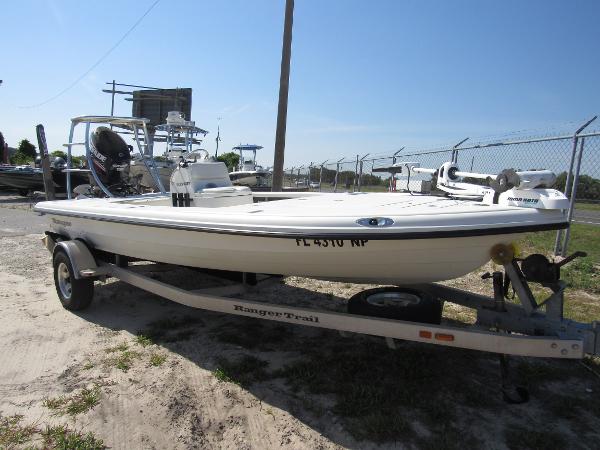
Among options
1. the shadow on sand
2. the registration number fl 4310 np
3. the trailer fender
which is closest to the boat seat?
the shadow on sand

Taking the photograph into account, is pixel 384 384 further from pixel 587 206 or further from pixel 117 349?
pixel 587 206

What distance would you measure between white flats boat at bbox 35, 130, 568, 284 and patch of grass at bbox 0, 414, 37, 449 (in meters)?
1.46

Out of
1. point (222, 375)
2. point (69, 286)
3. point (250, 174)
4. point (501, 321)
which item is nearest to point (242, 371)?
point (222, 375)

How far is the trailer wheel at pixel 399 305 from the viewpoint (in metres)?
2.91

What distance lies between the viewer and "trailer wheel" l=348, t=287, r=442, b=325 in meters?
2.91

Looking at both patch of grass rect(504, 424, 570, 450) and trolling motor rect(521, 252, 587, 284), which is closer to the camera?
patch of grass rect(504, 424, 570, 450)

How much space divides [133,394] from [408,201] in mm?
2225

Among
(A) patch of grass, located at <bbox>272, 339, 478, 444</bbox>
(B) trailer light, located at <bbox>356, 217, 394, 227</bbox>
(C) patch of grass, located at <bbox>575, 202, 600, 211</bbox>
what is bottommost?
(A) patch of grass, located at <bbox>272, 339, 478, 444</bbox>

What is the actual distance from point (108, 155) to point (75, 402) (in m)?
3.43

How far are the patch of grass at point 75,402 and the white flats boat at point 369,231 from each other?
1.14m

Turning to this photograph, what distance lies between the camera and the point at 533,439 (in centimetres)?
239

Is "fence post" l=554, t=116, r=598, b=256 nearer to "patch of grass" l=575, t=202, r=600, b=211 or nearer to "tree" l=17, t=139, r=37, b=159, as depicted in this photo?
"patch of grass" l=575, t=202, r=600, b=211

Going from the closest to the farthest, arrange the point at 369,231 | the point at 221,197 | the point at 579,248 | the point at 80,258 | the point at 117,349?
the point at 369,231, the point at 117,349, the point at 80,258, the point at 221,197, the point at 579,248

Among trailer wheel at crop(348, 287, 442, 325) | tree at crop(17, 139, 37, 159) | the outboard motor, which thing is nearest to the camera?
trailer wheel at crop(348, 287, 442, 325)
